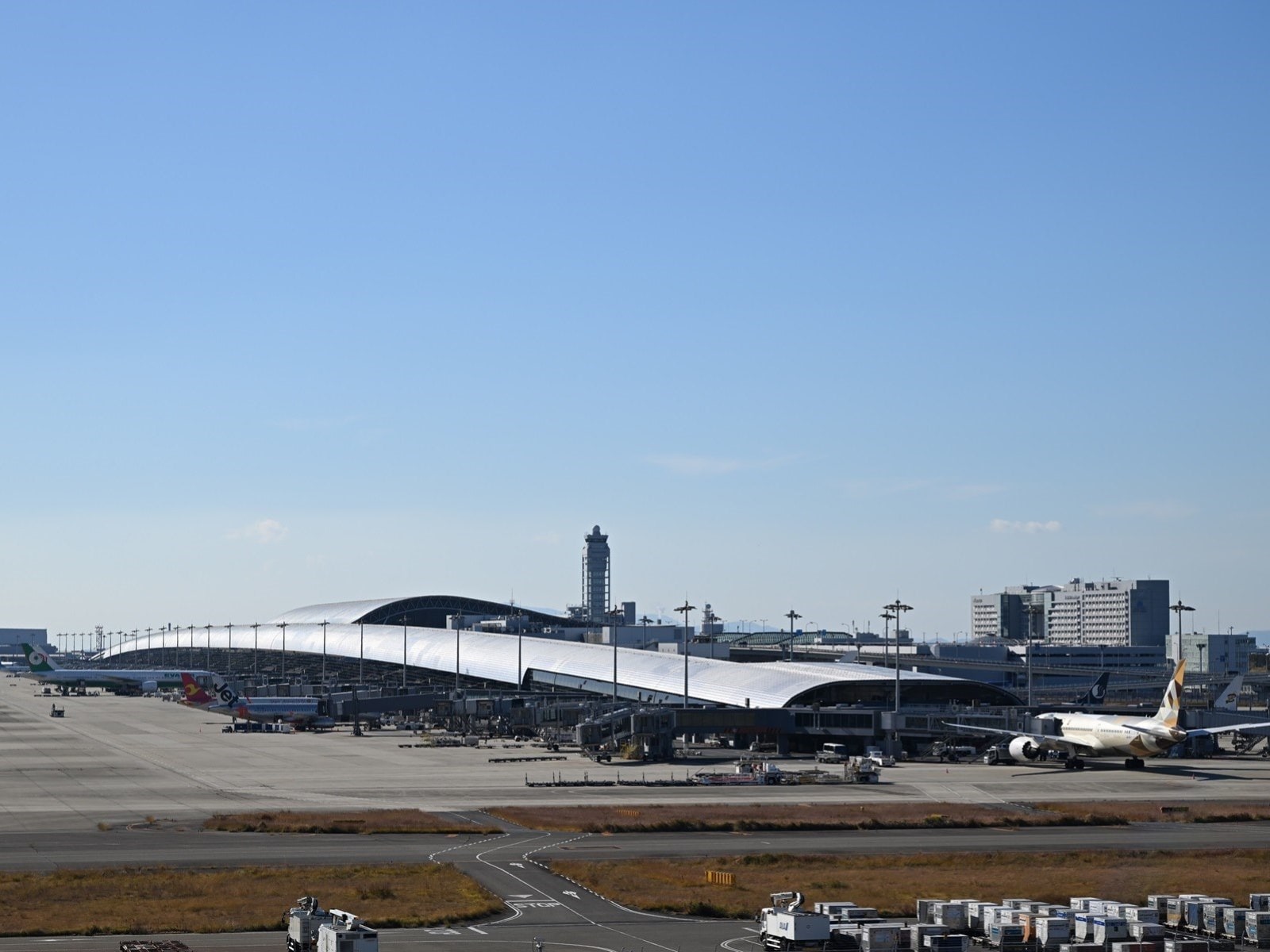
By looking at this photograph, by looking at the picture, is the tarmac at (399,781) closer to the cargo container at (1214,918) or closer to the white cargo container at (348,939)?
the white cargo container at (348,939)

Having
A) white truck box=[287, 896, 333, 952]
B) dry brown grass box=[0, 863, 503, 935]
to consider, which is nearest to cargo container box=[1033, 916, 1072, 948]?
dry brown grass box=[0, 863, 503, 935]

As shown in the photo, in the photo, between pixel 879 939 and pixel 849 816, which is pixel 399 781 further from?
pixel 879 939

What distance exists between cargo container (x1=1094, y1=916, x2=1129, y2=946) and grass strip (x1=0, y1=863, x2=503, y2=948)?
60.7 ft

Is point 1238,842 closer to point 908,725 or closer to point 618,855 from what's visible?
point 618,855

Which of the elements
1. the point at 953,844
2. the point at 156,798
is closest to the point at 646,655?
the point at 156,798

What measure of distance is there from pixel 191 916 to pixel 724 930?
16394 mm

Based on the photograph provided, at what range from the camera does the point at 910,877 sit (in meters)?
57.5

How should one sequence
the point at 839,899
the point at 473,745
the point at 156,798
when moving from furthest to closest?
the point at 473,745, the point at 156,798, the point at 839,899

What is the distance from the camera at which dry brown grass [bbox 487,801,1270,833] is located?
73750mm

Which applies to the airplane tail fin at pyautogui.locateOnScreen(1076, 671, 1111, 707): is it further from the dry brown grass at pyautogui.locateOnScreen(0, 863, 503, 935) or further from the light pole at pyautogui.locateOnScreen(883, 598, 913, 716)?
the dry brown grass at pyautogui.locateOnScreen(0, 863, 503, 935)

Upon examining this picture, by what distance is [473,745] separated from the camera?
428ft

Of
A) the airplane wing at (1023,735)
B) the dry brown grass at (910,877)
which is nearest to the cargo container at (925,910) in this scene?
the dry brown grass at (910,877)

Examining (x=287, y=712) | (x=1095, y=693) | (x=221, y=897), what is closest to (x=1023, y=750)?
(x=1095, y=693)

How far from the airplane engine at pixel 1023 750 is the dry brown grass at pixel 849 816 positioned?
2363 cm
